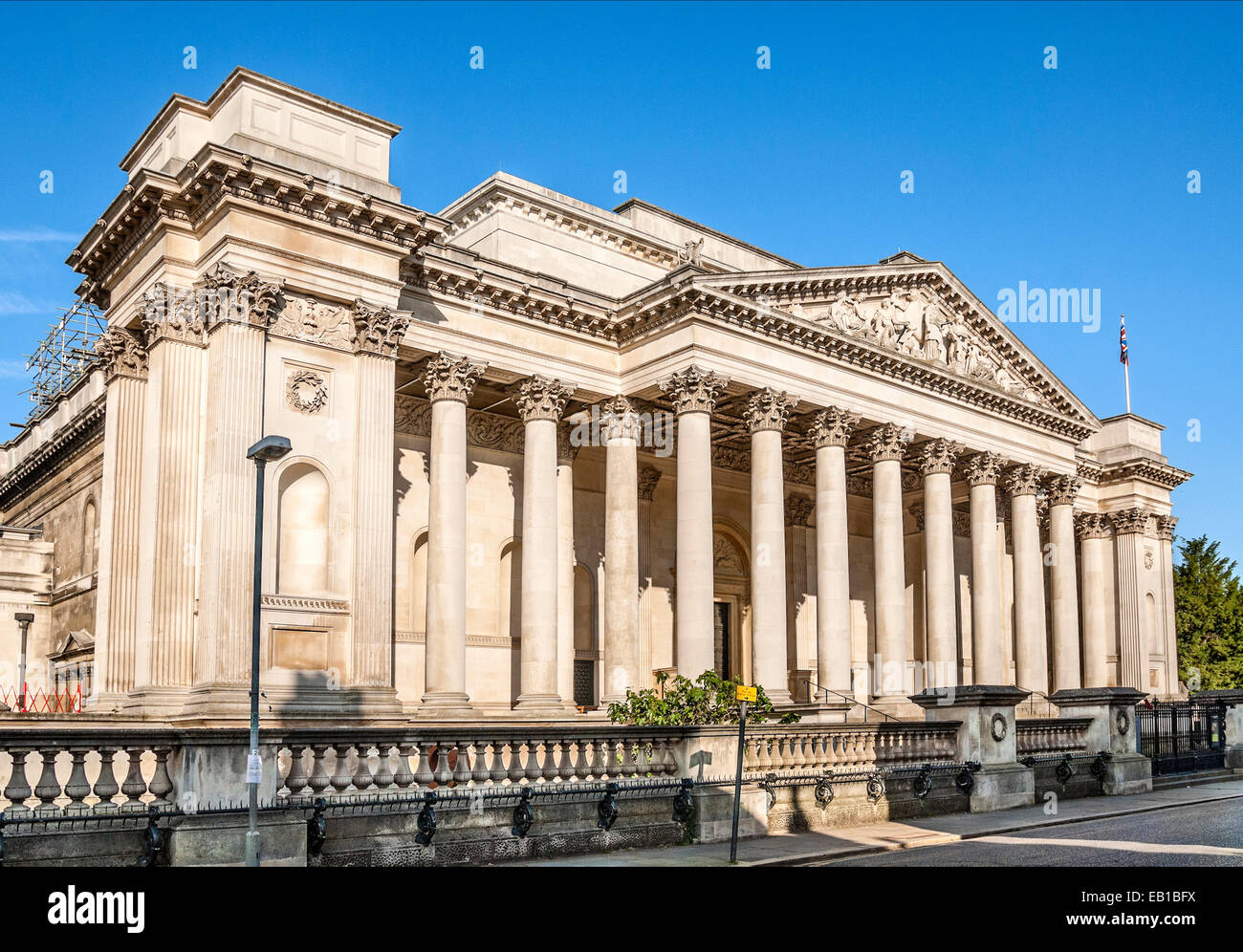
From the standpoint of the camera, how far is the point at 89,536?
41.9 meters

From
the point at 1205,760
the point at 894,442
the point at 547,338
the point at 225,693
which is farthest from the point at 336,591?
the point at 1205,760

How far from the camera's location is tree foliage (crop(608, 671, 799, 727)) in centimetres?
2647

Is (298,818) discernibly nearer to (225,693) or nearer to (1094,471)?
(225,693)

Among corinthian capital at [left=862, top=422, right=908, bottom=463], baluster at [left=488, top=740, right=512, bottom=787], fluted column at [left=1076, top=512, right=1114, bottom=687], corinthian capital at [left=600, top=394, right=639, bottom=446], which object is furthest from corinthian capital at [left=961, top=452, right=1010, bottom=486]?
baluster at [left=488, top=740, right=512, bottom=787]

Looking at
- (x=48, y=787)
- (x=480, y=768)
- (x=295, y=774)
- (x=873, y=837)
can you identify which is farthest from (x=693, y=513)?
(x=48, y=787)

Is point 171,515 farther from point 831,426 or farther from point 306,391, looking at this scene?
point 831,426

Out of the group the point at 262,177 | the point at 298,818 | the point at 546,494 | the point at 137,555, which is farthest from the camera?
the point at 546,494

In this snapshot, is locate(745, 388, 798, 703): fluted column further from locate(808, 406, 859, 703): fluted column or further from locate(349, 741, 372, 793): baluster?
locate(349, 741, 372, 793): baluster

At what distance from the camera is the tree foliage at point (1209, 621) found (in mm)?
68312

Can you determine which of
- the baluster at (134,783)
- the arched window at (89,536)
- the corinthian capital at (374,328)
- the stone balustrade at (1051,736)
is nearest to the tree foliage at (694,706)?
the stone balustrade at (1051,736)

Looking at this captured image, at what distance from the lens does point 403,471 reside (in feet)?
118

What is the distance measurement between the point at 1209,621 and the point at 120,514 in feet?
207

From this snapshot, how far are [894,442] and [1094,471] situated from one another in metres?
21.7

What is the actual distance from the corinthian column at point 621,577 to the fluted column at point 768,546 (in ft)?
11.0
